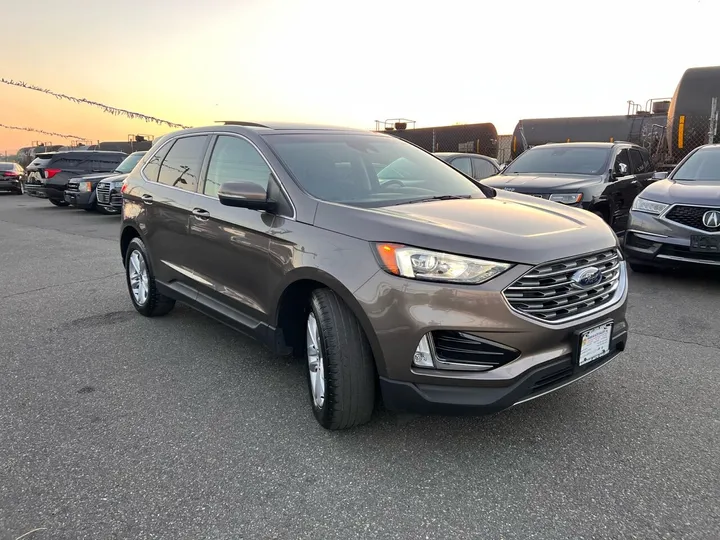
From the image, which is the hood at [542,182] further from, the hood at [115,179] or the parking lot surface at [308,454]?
the hood at [115,179]

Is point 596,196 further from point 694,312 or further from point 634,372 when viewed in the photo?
Answer: point 634,372

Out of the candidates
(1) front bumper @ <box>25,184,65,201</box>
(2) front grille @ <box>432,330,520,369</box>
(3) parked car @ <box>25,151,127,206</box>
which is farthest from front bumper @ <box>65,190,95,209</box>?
(2) front grille @ <box>432,330,520,369</box>

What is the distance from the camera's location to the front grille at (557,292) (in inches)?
95.6

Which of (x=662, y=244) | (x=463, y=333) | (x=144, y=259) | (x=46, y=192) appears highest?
(x=463, y=333)

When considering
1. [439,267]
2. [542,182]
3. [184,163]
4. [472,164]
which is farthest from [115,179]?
[439,267]

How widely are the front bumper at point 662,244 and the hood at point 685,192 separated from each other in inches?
9.6

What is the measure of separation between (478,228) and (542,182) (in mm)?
5049

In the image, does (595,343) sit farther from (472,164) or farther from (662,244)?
(472,164)

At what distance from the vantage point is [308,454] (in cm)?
271

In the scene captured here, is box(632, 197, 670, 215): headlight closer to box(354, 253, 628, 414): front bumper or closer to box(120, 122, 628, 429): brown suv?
box(120, 122, 628, 429): brown suv

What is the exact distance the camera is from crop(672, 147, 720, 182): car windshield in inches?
257

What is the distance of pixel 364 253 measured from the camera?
2.56 metres

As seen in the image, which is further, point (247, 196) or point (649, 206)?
point (649, 206)

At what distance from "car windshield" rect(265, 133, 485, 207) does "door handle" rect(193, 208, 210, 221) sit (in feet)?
2.29
